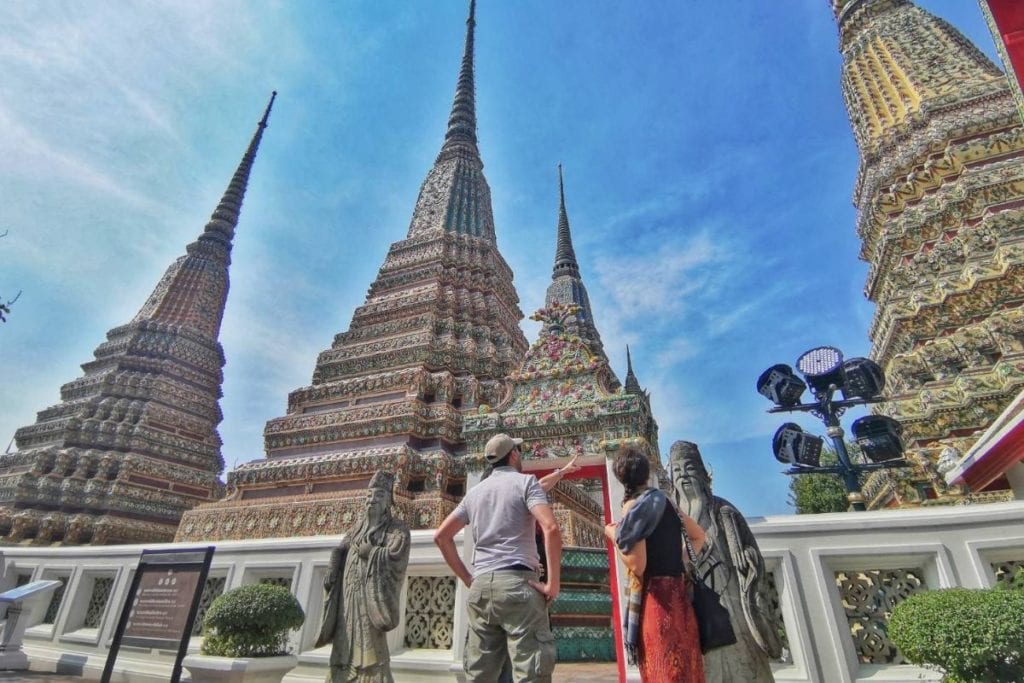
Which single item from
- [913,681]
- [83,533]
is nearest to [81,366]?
[83,533]

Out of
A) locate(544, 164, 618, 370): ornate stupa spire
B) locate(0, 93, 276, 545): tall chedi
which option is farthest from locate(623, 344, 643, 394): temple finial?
locate(0, 93, 276, 545): tall chedi

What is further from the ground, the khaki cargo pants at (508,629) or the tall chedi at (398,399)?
the tall chedi at (398,399)

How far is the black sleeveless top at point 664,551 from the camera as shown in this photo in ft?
8.82

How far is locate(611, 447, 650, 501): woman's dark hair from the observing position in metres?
2.93

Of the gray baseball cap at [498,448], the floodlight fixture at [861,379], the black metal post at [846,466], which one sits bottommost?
the gray baseball cap at [498,448]

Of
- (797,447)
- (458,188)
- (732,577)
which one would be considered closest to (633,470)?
(732,577)

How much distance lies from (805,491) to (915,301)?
18375 millimetres

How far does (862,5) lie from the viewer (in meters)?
21.7

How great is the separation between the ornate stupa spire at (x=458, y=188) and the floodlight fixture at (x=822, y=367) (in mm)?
14504

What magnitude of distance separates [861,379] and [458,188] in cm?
1815

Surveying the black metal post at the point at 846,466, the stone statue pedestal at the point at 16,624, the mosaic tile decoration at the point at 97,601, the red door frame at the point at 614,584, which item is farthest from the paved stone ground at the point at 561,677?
the black metal post at the point at 846,466

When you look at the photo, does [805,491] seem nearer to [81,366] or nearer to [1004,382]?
[1004,382]

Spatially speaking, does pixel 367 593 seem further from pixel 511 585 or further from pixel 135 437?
pixel 135 437

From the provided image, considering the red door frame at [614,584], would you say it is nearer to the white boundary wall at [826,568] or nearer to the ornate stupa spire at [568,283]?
the white boundary wall at [826,568]
